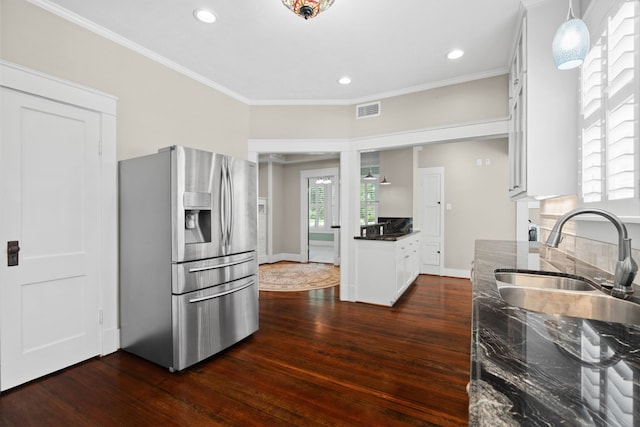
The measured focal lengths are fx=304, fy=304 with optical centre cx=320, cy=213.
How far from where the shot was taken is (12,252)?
2.12 m

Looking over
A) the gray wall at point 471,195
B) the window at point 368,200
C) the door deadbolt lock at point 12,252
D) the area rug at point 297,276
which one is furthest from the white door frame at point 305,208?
the door deadbolt lock at point 12,252

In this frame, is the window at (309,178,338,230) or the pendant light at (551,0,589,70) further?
A: the window at (309,178,338,230)

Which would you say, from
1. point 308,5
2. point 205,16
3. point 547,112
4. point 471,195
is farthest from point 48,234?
point 471,195

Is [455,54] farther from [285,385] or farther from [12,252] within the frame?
[12,252]

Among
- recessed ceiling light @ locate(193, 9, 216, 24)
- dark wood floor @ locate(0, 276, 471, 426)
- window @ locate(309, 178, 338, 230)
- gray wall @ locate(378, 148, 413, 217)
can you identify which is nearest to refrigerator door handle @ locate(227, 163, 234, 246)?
dark wood floor @ locate(0, 276, 471, 426)

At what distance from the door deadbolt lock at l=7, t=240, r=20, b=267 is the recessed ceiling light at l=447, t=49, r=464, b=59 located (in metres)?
3.97

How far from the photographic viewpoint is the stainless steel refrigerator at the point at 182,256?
2346 millimetres

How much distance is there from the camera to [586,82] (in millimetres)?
1750

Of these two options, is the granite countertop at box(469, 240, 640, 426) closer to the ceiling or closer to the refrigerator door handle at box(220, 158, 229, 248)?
the refrigerator door handle at box(220, 158, 229, 248)

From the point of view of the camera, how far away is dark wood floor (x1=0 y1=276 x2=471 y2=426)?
1836 mm

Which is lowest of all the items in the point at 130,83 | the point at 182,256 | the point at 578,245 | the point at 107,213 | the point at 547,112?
the point at 182,256

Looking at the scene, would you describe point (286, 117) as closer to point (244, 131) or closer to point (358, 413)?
point (244, 131)

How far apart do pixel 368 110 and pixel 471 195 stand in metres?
2.70

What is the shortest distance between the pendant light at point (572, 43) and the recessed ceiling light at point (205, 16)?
7.65ft
